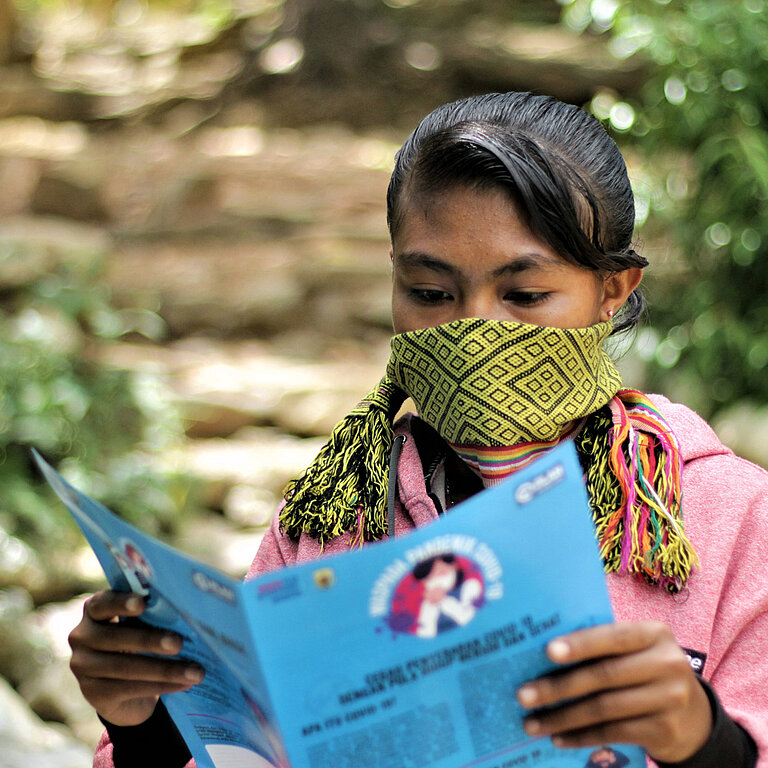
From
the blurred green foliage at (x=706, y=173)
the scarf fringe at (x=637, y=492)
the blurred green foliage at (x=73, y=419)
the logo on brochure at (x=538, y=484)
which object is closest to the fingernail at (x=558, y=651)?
the logo on brochure at (x=538, y=484)

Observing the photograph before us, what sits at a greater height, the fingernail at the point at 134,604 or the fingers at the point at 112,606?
the fingernail at the point at 134,604

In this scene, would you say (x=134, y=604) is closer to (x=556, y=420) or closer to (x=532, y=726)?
(x=532, y=726)

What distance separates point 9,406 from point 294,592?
3699mm

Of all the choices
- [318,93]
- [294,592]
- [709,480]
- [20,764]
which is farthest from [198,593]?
[318,93]

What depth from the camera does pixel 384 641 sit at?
0.83 meters

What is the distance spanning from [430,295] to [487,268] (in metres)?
0.11

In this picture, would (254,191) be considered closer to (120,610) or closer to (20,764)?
(20,764)

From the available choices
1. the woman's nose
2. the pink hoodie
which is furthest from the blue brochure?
the woman's nose

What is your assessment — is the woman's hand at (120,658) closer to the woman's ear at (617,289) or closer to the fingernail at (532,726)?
the fingernail at (532,726)

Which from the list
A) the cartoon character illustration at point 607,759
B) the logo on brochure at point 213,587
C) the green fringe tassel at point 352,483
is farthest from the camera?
the green fringe tassel at point 352,483

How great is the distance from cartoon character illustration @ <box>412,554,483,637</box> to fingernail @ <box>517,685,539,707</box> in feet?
0.26

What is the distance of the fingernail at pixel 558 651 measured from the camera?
81cm

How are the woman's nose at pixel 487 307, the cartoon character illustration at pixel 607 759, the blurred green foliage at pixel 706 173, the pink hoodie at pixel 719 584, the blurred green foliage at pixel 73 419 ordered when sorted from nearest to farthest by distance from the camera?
the cartoon character illustration at pixel 607 759 → the pink hoodie at pixel 719 584 → the woman's nose at pixel 487 307 → the blurred green foliage at pixel 706 173 → the blurred green foliage at pixel 73 419

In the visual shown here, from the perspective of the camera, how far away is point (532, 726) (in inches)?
33.3
